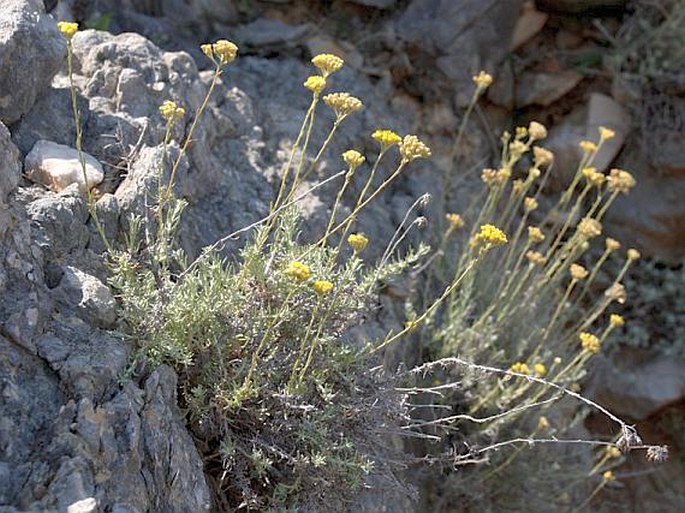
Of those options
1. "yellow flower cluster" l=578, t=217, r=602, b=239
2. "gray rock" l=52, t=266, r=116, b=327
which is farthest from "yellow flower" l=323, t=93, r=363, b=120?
"yellow flower cluster" l=578, t=217, r=602, b=239

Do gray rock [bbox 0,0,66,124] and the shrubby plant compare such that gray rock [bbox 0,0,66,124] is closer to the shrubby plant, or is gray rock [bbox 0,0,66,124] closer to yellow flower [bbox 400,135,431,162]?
the shrubby plant

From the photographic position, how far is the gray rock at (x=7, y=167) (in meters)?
2.40

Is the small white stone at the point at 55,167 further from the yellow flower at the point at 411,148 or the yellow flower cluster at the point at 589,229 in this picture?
the yellow flower cluster at the point at 589,229

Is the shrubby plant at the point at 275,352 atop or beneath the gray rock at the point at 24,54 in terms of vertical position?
beneath

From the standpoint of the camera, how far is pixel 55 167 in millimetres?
2783

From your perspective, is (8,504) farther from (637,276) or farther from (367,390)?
(637,276)

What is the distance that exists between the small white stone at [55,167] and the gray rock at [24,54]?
0.50ft

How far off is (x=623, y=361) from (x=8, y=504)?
392 centimetres

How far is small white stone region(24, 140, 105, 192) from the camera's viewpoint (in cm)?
277

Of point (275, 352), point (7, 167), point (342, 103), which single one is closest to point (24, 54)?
point (7, 167)

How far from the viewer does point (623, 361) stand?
17.3 feet

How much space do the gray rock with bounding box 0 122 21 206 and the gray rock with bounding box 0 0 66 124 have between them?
0.43 meters

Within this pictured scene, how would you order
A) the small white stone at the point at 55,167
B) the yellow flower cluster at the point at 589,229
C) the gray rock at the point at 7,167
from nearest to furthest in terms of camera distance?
the gray rock at the point at 7,167, the small white stone at the point at 55,167, the yellow flower cluster at the point at 589,229

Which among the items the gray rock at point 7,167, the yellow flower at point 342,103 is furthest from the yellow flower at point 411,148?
the gray rock at point 7,167
